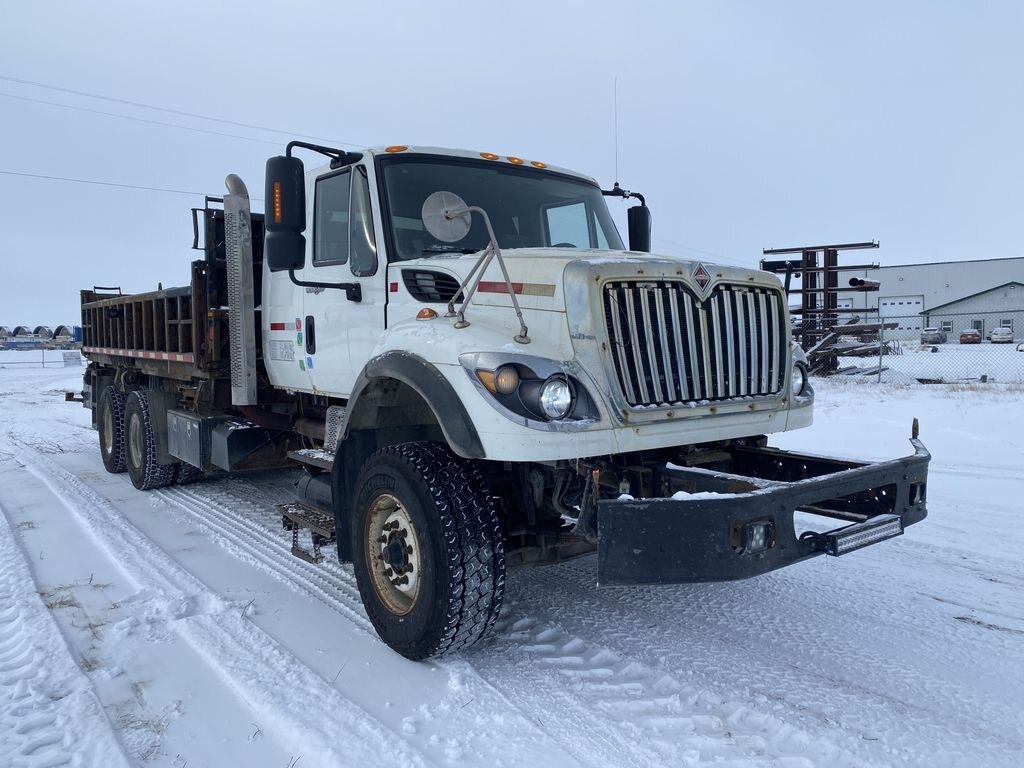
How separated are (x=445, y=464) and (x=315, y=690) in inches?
45.9

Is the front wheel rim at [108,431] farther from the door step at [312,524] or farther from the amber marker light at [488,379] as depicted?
the amber marker light at [488,379]

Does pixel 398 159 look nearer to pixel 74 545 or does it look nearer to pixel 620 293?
pixel 620 293

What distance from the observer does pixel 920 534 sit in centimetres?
571

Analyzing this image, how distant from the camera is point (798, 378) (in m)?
4.29

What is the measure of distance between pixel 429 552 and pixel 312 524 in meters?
1.60

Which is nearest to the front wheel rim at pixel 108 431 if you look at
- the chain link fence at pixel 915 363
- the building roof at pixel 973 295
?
the chain link fence at pixel 915 363

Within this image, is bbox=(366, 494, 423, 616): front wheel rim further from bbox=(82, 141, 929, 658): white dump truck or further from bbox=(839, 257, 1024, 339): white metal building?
bbox=(839, 257, 1024, 339): white metal building

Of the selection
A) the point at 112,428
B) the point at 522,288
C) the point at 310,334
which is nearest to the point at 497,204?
the point at 522,288

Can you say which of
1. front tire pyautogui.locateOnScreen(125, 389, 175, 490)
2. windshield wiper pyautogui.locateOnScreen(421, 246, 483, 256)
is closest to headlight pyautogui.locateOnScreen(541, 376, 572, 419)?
windshield wiper pyautogui.locateOnScreen(421, 246, 483, 256)

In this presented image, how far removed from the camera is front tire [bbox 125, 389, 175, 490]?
7766mm

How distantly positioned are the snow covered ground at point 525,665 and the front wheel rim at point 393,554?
0.95 ft

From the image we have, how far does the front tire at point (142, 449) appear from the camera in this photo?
7.77 meters

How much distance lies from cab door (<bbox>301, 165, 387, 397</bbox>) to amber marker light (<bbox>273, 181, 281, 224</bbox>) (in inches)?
23.3

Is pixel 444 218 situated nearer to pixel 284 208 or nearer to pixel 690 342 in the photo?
pixel 284 208
